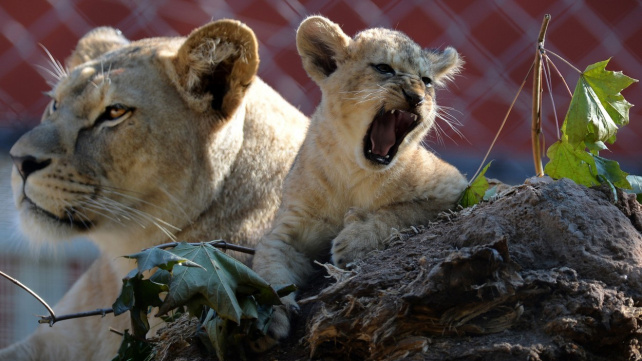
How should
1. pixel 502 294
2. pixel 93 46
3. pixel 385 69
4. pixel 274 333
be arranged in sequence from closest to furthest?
pixel 502 294 → pixel 274 333 → pixel 385 69 → pixel 93 46

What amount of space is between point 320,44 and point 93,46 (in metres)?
0.96

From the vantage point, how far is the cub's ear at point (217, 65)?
281 centimetres

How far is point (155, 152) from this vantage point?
2.81m

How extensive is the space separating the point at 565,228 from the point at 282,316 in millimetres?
642

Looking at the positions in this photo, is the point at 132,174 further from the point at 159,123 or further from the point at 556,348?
the point at 556,348

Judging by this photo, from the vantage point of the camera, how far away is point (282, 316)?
2080 mm

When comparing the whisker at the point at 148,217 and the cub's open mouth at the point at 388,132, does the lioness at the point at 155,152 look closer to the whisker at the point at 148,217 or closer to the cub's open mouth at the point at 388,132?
the whisker at the point at 148,217

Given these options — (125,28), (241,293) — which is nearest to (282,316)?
(241,293)

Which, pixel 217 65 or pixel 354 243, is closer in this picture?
pixel 354 243

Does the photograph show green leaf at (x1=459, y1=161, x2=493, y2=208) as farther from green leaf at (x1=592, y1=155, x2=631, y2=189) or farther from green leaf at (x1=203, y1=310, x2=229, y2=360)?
green leaf at (x1=203, y1=310, x2=229, y2=360)

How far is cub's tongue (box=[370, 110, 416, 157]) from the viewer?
2.55 m

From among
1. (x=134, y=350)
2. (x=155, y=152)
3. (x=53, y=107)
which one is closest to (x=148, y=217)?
(x=155, y=152)

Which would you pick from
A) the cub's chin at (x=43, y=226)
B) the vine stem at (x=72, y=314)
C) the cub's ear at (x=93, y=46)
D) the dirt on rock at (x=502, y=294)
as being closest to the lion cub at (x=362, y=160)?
the vine stem at (x=72, y=314)

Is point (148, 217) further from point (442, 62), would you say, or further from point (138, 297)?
point (442, 62)
